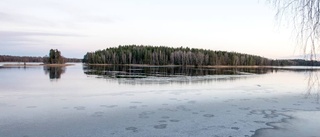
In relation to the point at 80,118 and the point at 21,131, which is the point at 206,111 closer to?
the point at 80,118

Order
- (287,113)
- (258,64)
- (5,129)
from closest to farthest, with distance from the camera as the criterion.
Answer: (5,129) → (287,113) → (258,64)

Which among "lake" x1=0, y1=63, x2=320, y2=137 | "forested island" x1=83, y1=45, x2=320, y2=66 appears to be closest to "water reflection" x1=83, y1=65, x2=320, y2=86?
"lake" x1=0, y1=63, x2=320, y2=137

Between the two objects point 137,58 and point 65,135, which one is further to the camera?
point 137,58

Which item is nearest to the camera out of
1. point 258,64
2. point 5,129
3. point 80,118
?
point 5,129

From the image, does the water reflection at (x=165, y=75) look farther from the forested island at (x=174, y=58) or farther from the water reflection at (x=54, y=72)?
the forested island at (x=174, y=58)

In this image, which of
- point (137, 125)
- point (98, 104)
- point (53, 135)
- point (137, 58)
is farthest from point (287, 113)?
point (137, 58)

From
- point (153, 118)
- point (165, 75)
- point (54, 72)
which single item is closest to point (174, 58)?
point (54, 72)

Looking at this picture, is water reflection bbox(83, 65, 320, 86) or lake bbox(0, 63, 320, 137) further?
water reflection bbox(83, 65, 320, 86)

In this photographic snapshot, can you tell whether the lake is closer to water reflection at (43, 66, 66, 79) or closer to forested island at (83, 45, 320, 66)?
water reflection at (43, 66, 66, 79)

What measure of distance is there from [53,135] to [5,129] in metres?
1.60

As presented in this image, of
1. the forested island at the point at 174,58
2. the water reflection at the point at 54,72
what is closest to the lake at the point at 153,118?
the water reflection at the point at 54,72

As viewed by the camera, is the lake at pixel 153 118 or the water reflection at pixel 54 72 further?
the water reflection at pixel 54 72

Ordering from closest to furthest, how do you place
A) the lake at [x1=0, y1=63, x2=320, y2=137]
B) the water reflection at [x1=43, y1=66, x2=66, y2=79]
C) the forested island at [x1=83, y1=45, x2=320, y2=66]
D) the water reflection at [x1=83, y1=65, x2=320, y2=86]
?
the lake at [x1=0, y1=63, x2=320, y2=137], the water reflection at [x1=83, y1=65, x2=320, y2=86], the water reflection at [x1=43, y1=66, x2=66, y2=79], the forested island at [x1=83, y1=45, x2=320, y2=66]

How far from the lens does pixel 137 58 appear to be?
125 meters
